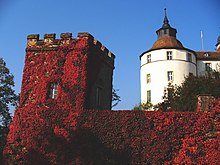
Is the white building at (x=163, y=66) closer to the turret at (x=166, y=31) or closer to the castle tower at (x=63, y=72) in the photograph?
the turret at (x=166, y=31)

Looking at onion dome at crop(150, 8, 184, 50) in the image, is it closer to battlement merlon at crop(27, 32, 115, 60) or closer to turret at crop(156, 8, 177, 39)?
turret at crop(156, 8, 177, 39)

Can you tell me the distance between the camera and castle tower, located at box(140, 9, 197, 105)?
120ft

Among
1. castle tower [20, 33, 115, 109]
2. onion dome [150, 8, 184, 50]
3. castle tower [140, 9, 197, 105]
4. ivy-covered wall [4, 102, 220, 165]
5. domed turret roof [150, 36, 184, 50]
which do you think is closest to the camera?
ivy-covered wall [4, 102, 220, 165]

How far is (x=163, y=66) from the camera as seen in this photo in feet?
122

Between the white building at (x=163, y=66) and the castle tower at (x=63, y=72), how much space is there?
67.6 feet

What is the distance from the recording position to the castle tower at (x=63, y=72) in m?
15.6

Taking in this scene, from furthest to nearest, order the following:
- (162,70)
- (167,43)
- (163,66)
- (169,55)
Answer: (167,43) < (169,55) < (163,66) < (162,70)

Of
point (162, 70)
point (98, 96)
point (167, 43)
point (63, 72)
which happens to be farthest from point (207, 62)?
point (63, 72)

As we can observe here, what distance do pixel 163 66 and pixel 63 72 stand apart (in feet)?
79.2

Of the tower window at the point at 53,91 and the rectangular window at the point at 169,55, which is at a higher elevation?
the rectangular window at the point at 169,55

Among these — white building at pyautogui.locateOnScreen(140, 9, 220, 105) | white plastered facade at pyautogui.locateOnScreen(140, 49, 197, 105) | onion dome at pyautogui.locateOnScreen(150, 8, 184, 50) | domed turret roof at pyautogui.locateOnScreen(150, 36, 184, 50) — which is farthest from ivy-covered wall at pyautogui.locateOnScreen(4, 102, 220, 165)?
onion dome at pyautogui.locateOnScreen(150, 8, 184, 50)

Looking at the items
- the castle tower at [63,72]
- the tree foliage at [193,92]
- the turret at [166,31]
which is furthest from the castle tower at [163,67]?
the castle tower at [63,72]

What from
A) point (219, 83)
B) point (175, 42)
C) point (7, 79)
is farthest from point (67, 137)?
point (175, 42)

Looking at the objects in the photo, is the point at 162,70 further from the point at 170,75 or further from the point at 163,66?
the point at 170,75
